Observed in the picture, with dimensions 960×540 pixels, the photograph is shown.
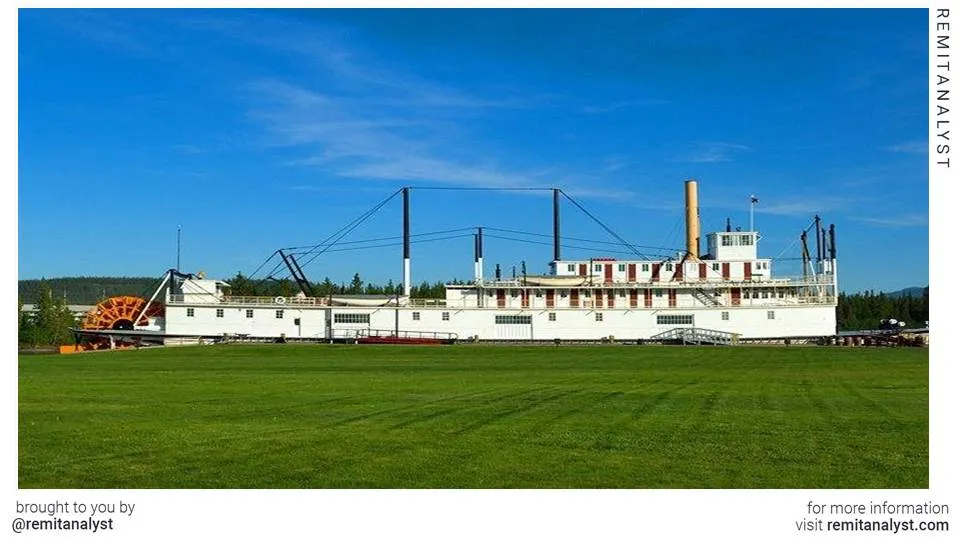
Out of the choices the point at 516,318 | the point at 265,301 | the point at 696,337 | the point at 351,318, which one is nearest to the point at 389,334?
the point at 351,318

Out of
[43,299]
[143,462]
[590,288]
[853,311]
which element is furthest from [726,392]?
[853,311]

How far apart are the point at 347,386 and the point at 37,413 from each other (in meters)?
8.09

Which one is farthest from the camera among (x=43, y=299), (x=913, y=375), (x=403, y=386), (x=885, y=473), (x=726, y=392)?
(x=43, y=299)

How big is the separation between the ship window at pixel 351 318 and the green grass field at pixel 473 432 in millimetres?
38278

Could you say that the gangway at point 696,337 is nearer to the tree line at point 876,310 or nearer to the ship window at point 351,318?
the ship window at point 351,318

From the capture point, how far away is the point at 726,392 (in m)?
21.7

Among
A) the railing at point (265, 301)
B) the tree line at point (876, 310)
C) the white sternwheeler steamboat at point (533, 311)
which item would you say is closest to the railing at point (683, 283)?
the white sternwheeler steamboat at point (533, 311)

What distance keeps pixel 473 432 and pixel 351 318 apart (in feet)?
170

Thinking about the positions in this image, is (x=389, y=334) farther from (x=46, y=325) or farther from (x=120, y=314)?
(x=46, y=325)

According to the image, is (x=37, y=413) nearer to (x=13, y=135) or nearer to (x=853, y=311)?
(x=13, y=135)

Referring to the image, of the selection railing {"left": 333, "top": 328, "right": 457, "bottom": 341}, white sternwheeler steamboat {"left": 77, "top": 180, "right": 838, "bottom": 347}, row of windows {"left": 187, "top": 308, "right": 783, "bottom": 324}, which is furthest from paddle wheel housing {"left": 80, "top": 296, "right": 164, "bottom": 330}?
railing {"left": 333, "top": 328, "right": 457, "bottom": 341}

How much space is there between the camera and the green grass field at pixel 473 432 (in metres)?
11.2

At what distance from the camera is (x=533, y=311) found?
217ft

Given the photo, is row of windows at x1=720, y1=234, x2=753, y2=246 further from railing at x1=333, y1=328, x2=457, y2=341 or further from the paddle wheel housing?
the paddle wheel housing
